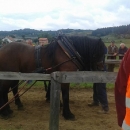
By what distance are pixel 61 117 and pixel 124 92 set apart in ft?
11.9

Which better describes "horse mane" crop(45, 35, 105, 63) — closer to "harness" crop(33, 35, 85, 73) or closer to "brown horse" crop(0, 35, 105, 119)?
"brown horse" crop(0, 35, 105, 119)

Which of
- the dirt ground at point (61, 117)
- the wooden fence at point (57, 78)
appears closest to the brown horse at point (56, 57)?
the dirt ground at point (61, 117)

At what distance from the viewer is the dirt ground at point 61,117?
4449 mm

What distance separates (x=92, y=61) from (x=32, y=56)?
4.28ft

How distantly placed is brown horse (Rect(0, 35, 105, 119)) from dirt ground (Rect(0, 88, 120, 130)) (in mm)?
297

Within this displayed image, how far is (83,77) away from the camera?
3611 mm

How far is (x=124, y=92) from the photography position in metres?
1.60

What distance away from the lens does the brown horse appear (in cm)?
492

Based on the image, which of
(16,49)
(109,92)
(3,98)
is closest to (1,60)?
(16,49)

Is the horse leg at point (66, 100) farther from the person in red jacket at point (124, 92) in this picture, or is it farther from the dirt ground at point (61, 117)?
the person in red jacket at point (124, 92)

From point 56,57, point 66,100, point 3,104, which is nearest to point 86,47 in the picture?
point 56,57

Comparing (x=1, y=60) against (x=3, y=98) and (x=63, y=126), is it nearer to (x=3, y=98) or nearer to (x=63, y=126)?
(x=3, y=98)

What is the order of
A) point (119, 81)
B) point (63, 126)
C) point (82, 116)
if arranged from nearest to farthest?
point (119, 81), point (63, 126), point (82, 116)

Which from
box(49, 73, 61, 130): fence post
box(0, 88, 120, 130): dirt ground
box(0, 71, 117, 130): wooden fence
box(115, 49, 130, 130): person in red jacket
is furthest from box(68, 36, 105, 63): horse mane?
box(115, 49, 130, 130): person in red jacket
